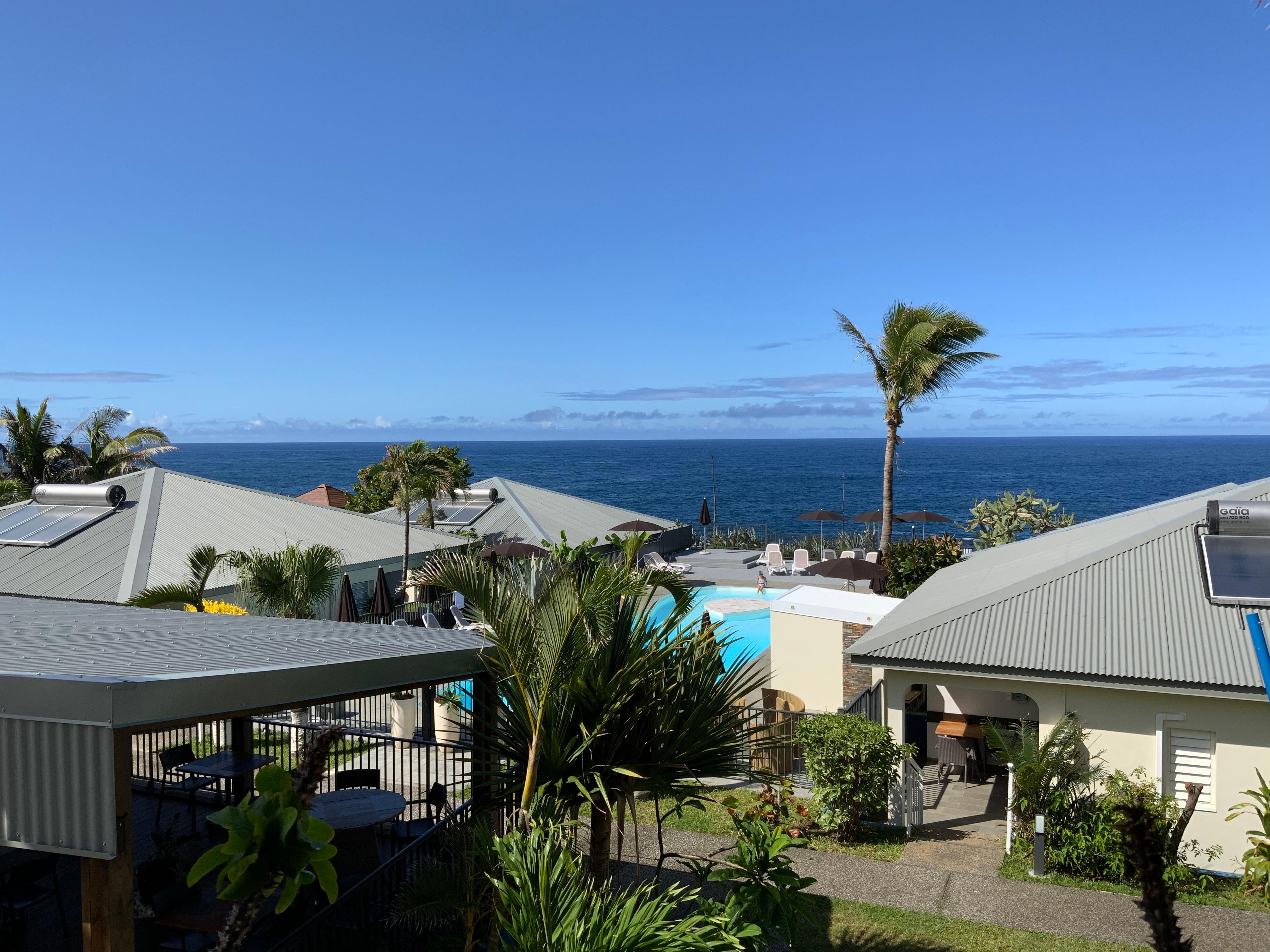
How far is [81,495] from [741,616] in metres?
17.7

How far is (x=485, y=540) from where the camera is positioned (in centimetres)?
3238

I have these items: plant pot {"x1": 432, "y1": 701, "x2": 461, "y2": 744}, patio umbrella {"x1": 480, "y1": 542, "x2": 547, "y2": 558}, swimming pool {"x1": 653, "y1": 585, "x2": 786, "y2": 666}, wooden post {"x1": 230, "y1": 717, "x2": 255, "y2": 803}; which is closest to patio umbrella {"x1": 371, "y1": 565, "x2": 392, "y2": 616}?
plant pot {"x1": 432, "y1": 701, "x2": 461, "y2": 744}

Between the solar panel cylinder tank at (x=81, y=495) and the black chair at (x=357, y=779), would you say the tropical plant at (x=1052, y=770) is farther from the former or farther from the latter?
the solar panel cylinder tank at (x=81, y=495)

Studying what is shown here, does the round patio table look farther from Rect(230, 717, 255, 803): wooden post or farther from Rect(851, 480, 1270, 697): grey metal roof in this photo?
Rect(851, 480, 1270, 697): grey metal roof

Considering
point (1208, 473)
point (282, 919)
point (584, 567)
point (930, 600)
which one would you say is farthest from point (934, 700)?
point (1208, 473)

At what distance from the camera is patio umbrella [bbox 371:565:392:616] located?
67.7 feet

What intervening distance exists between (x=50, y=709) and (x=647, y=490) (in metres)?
140

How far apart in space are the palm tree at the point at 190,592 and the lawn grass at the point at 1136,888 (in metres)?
12.3

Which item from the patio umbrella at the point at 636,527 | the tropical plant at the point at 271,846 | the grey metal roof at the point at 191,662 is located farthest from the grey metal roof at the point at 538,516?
the tropical plant at the point at 271,846

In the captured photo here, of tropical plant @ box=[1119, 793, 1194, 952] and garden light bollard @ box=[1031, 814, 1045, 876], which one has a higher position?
tropical plant @ box=[1119, 793, 1194, 952]

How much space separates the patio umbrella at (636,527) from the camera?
34.3m

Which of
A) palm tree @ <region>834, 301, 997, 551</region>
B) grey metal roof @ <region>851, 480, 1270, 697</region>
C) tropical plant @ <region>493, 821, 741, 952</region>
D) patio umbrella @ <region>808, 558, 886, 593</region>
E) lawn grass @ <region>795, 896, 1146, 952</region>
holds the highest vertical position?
palm tree @ <region>834, 301, 997, 551</region>

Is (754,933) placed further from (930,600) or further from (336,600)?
(336,600)

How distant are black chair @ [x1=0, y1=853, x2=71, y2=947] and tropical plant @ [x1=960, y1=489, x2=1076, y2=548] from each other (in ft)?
95.1
